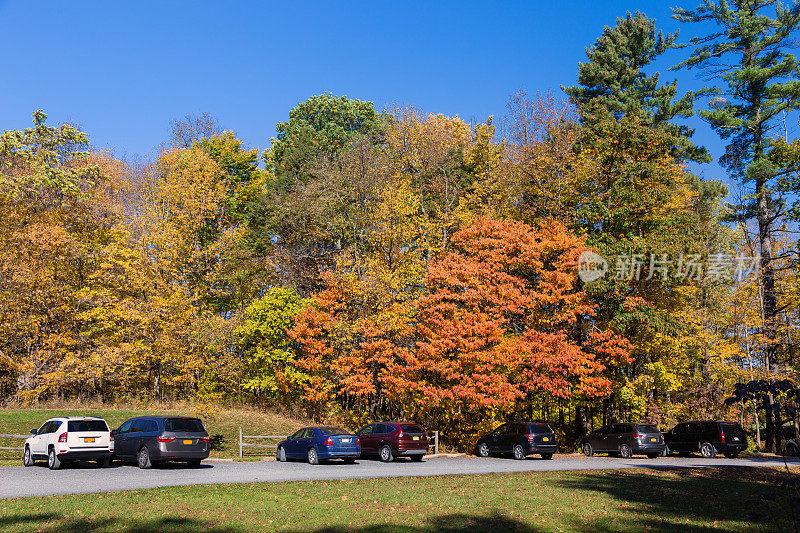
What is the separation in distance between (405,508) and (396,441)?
13.2 metres

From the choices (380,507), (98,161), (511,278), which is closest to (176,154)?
(98,161)

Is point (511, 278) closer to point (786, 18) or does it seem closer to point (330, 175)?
point (330, 175)

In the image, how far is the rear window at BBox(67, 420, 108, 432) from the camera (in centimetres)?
1938

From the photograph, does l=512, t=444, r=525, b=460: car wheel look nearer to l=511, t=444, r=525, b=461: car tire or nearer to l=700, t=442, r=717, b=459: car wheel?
l=511, t=444, r=525, b=461: car tire

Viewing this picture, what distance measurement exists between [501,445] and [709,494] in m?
13.8

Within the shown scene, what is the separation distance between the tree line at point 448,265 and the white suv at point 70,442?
12667 millimetres

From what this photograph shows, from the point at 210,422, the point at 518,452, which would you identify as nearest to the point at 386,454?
the point at 518,452

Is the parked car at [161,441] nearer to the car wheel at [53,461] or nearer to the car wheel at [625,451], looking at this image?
the car wheel at [53,461]

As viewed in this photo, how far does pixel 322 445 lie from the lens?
2288 centimetres

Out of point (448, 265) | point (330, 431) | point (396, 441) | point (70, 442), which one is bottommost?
point (396, 441)

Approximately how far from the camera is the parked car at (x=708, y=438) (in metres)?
28.0

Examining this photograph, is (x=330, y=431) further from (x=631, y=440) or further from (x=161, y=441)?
(x=631, y=440)

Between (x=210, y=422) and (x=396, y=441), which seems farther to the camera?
(x=210, y=422)

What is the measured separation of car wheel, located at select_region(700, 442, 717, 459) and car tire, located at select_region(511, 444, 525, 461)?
9.21 meters
